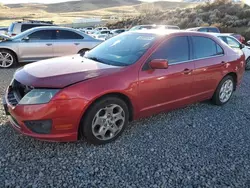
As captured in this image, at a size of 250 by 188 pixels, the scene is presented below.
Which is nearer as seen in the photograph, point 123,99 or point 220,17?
point 123,99

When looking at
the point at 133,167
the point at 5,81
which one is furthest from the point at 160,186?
the point at 5,81

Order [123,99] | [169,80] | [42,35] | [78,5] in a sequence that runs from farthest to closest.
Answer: [78,5]
[42,35]
[169,80]
[123,99]

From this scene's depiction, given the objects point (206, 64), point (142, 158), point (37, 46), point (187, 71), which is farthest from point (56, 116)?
point (37, 46)

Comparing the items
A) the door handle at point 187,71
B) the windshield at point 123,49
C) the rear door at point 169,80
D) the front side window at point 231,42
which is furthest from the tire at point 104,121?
the front side window at point 231,42

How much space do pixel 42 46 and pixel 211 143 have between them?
6898 millimetres

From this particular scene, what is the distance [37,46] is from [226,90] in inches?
249

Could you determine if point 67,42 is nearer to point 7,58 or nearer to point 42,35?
point 42,35

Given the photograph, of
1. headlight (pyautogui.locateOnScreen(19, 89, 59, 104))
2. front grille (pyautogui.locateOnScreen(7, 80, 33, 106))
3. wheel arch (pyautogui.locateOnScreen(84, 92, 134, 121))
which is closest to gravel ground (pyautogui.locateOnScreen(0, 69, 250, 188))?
wheel arch (pyautogui.locateOnScreen(84, 92, 134, 121))

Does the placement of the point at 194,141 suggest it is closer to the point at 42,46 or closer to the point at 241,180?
the point at 241,180

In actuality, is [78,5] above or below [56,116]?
above

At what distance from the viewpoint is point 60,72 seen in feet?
10.8

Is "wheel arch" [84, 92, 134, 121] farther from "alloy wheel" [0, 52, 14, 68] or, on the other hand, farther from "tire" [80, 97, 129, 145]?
"alloy wheel" [0, 52, 14, 68]

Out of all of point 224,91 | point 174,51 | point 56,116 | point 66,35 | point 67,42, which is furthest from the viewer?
point 66,35

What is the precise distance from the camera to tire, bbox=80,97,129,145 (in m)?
3.22
